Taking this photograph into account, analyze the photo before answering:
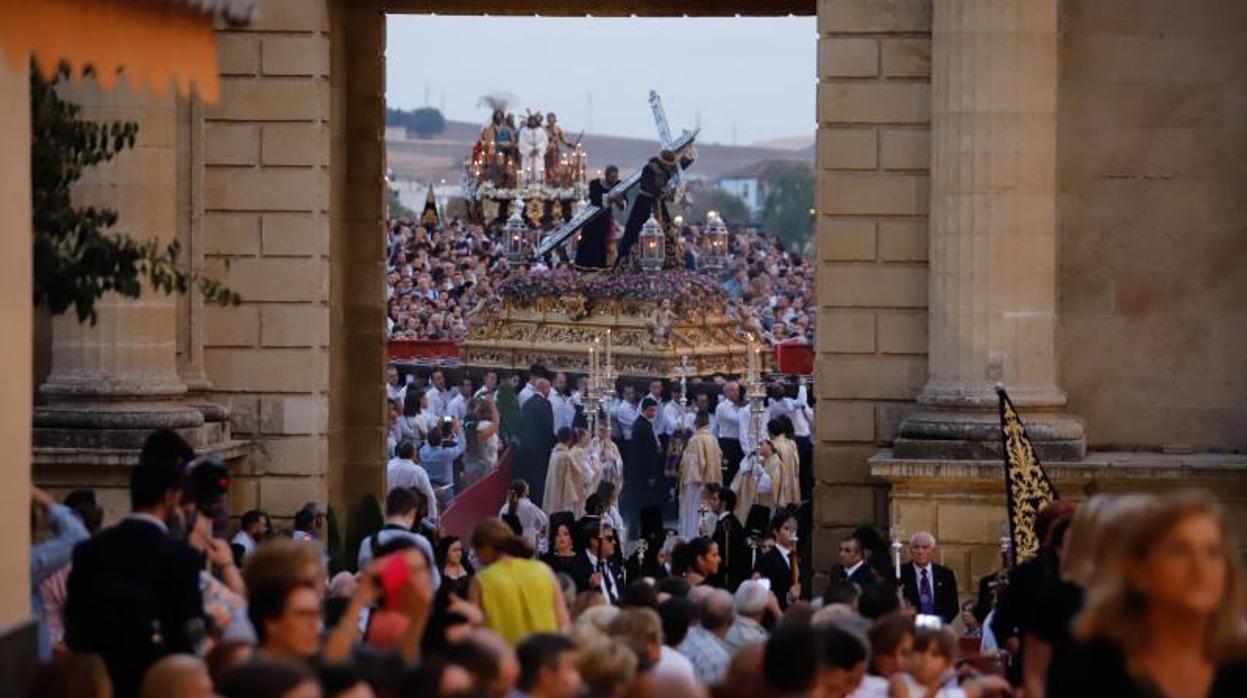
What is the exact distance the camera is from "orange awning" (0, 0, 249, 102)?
12.8 meters

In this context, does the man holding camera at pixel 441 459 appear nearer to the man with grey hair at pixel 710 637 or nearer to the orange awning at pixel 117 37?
the man with grey hair at pixel 710 637

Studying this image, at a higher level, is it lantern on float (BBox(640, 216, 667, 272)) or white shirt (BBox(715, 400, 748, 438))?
lantern on float (BBox(640, 216, 667, 272))

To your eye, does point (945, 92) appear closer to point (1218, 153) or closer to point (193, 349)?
point (1218, 153)

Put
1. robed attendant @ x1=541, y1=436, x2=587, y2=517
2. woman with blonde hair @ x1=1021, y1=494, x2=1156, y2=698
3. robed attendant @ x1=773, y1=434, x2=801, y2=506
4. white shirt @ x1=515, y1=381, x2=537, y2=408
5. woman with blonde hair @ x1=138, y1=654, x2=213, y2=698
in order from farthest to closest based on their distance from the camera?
white shirt @ x1=515, y1=381, x2=537, y2=408, robed attendant @ x1=541, y1=436, x2=587, y2=517, robed attendant @ x1=773, y1=434, x2=801, y2=506, woman with blonde hair @ x1=138, y1=654, x2=213, y2=698, woman with blonde hair @ x1=1021, y1=494, x2=1156, y2=698

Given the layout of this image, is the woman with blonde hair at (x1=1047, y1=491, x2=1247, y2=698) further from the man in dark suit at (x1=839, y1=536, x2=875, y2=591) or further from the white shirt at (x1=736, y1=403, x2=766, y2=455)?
the white shirt at (x1=736, y1=403, x2=766, y2=455)

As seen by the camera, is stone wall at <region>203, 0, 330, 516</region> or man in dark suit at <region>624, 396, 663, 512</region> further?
man in dark suit at <region>624, 396, 663, 512</region>

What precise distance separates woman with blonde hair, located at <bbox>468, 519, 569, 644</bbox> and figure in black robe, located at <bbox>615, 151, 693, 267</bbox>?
139ft

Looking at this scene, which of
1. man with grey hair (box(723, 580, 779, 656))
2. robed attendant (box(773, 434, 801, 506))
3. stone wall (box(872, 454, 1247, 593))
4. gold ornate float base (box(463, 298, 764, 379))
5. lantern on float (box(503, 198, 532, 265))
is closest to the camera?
man with grey hair (box(723, 580, 779, 656))

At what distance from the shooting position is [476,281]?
66750 millimetres

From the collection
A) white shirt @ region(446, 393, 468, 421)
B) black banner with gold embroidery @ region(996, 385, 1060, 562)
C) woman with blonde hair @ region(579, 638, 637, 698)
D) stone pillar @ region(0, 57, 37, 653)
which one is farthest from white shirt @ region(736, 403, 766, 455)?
woman with blonde hair @ region(579, 638, 637, 698)

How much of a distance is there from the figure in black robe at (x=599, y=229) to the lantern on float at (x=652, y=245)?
78 centimetres

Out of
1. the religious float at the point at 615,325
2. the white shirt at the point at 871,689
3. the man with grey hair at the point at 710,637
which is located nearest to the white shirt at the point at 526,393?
the religious float at the point at 615,325

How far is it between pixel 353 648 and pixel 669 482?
30107 millimetres

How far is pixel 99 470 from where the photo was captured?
23734mm
